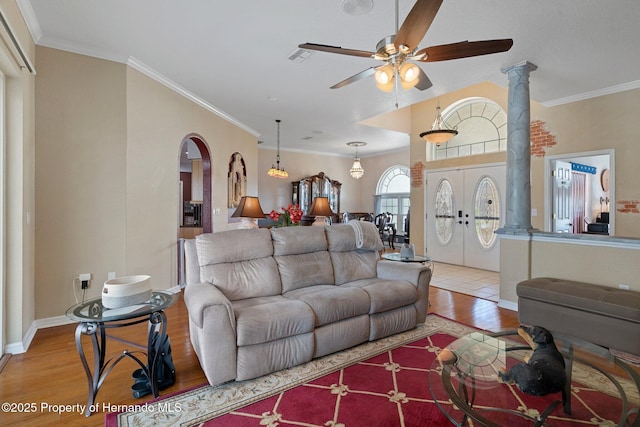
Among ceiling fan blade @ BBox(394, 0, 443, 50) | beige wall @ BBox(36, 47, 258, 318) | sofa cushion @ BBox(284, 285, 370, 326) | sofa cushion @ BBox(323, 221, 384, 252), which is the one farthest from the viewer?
sofa cushion @ BBox(323, 221, 384, 252)

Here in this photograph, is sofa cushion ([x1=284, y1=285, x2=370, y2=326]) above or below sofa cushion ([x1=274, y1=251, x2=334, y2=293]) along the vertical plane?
below

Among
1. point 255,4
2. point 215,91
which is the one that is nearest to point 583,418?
point 255,4

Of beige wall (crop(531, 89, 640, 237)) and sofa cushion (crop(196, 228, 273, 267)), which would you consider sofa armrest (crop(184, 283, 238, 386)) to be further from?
beige wall (crop(531, 89, 640, 237))

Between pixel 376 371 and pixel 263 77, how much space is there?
355 cm

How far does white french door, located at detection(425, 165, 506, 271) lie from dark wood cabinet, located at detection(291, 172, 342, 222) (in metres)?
3.15

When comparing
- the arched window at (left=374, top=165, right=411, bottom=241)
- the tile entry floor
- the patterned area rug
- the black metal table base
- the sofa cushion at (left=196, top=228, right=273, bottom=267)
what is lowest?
the patterned area rug

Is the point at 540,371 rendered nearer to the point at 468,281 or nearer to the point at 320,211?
the point at 320,211

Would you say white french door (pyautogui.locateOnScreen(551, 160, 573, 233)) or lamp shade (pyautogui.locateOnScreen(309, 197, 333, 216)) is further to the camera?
white french door (pyautogui.locateOnScreen(551, 160, 573, 233))

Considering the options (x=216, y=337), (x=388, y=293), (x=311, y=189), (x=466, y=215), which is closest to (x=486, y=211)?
(x=466, y=215)

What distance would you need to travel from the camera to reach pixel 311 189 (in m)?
9.55

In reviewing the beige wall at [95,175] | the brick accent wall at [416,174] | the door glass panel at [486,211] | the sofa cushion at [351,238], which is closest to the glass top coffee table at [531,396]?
the sofa cushion at [351,238]

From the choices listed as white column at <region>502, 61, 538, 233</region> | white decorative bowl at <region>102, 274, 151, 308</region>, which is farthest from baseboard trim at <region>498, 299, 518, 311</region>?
white decorative bowl at <region>102, 274, 151, 308</region>

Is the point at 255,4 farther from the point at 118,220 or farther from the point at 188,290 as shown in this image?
the point at 118,220

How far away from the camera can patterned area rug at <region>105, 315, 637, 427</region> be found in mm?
1753
